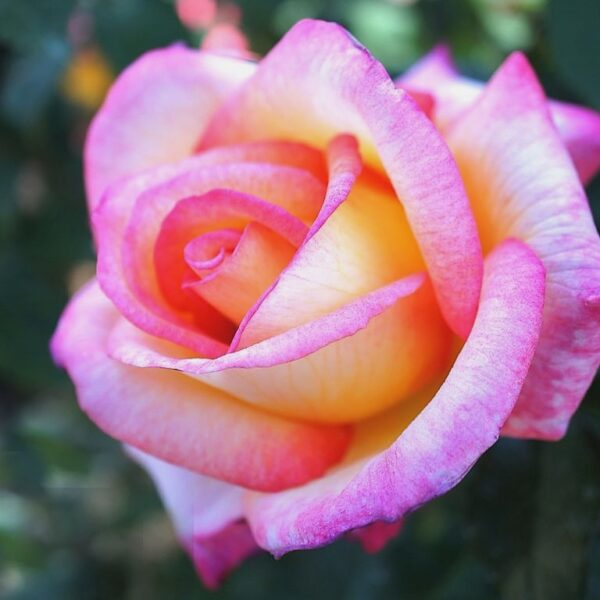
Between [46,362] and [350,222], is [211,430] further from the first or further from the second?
[46,362]

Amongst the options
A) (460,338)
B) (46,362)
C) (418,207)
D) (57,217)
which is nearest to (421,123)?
(418,207)

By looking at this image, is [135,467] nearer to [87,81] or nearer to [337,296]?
[87,81]

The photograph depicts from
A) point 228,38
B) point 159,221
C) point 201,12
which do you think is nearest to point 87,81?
point 201,12

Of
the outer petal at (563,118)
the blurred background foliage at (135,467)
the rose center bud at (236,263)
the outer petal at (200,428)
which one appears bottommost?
the blurred background foliage at (135,467)

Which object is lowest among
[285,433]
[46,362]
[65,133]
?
[46,362]

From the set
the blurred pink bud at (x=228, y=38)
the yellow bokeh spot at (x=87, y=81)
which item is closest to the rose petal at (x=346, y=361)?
the blurred pink bud at (x=228, y=38)

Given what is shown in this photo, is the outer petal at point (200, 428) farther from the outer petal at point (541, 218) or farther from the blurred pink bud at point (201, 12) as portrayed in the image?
the blurred pink bud at point (201, 12)

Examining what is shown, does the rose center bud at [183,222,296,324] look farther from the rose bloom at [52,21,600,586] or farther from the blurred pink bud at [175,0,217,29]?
the blurred pink bud at [175,0,217,29]
